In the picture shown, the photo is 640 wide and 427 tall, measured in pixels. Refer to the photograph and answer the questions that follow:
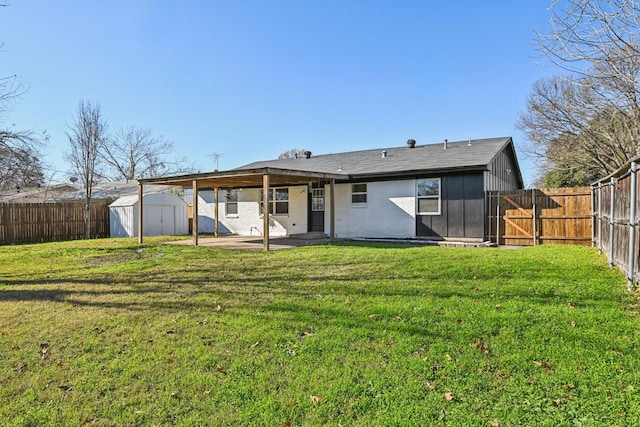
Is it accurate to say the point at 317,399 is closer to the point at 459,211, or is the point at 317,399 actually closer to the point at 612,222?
the point at 612,222

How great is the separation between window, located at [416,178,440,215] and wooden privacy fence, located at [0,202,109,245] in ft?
51.7

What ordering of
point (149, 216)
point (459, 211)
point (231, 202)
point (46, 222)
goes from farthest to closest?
1. point (149, 216)
2. point (231, 202)
3. point (46, 222)
4. point (459, 211)

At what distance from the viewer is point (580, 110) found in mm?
10523

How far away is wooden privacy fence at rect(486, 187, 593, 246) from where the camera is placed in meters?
11.7

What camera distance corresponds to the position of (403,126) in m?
26.1

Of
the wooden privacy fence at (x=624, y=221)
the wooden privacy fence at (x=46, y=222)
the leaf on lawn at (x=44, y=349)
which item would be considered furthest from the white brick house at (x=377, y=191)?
the leaf on lawn at (x=44, y=349)

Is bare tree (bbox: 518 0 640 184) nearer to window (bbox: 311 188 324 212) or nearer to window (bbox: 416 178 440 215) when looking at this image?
window (bbox: 416 178 440 215)

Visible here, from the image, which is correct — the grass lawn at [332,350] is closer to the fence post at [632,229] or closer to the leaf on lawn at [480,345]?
the leaf on lawn at [480,345]

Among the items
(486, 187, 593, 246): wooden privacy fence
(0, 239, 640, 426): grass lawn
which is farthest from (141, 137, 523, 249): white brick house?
(0, 239, 640, 426): grass lawn

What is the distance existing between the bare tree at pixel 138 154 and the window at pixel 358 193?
1168 inches

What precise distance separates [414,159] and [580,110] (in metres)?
5.69

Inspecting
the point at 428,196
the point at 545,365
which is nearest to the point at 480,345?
the point at 545,365

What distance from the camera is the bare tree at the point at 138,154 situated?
38.2 m

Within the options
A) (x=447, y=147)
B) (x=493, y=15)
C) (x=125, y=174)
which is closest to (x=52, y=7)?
(x=493, y=15)
